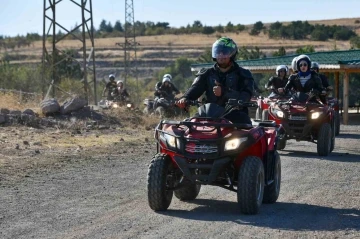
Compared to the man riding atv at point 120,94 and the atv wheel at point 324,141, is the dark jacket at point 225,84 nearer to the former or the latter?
the atv wheel at point 324,141

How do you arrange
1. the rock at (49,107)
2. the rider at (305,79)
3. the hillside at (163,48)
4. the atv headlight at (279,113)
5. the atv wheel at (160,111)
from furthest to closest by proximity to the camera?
1. the hillside at (163,48)
2. the atv wheel at (160,111)
3. the rock at (49,107)
4. the rider at (305,79)
5. the atv headlight at (279,113)

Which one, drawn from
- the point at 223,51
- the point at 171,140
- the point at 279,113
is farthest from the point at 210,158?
the point at 279,113

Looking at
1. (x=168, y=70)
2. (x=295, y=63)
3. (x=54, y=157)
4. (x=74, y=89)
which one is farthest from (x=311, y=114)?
(x=168, y=70)

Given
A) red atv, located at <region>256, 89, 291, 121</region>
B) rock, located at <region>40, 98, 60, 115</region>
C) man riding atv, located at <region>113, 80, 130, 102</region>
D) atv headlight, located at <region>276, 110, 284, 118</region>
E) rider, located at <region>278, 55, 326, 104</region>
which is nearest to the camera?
atv headlight, located at <region>276, 110, 284, 118</region>

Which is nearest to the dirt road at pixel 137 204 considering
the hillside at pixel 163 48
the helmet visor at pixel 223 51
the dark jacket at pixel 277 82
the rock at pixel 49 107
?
the helmet visor at pixel 223 51

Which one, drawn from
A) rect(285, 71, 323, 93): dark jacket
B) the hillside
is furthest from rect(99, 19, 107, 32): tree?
rect(285, 71, 323, 93): dark jacket

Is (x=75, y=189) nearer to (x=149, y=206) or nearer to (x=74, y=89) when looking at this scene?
(x=149, y=206)

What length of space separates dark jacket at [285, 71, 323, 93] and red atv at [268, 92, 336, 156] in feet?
1.40

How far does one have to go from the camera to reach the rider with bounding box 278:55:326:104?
21188mm

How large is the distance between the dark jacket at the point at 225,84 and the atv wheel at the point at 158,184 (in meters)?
1.18

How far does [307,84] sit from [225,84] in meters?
9.87

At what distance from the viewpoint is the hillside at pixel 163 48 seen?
4001 inches

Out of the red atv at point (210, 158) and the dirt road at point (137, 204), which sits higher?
the red atv at point (210, 158)

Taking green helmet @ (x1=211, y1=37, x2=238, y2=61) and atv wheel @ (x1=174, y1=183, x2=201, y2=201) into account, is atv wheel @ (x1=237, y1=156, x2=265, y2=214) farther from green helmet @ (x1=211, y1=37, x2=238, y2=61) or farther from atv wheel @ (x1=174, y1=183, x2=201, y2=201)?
green helmet @ (x1=211, y1=37, x2=238, y2=61)
